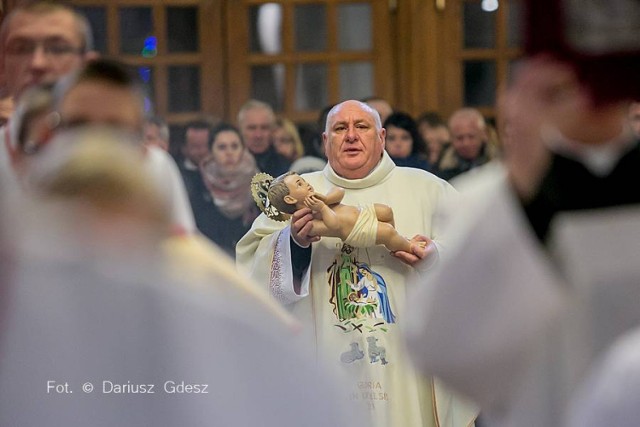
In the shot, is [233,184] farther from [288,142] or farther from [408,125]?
[408,125]

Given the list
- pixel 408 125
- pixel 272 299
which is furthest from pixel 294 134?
pixel 272 299

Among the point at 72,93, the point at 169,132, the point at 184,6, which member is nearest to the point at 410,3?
the point at 184,6

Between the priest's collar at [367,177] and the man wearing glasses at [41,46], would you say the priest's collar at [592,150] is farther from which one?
the priest's collar at [367,177]

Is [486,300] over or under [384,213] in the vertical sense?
over

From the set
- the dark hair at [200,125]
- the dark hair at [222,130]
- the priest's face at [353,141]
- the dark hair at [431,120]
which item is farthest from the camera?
the dark hair at [431,120]

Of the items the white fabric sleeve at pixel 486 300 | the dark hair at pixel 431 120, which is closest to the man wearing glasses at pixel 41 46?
the white fabric sleeve at pixel 486 300

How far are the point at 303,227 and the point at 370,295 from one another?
373 millimetres

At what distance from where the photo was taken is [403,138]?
6.88 m

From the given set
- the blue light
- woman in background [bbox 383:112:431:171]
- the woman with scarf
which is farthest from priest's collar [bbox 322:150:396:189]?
the blue light

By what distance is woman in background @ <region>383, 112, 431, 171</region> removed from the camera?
22.5 ft

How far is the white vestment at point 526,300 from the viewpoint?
165 cm

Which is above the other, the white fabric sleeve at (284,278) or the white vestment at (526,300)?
the white vestment at (526,300)

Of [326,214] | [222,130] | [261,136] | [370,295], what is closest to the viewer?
[326,214]

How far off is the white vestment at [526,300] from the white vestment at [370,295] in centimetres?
368
